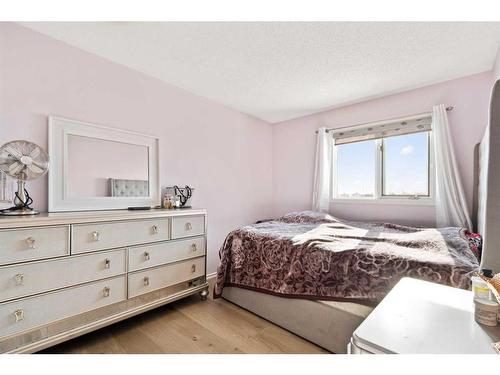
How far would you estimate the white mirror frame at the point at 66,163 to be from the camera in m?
1.76

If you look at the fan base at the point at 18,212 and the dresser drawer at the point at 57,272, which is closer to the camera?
the dresser drawer at the point at 57,272

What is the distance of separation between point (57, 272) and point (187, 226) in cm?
94

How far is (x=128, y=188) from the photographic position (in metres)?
2.18

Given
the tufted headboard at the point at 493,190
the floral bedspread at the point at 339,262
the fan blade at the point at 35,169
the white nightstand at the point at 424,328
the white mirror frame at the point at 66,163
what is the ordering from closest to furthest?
the white nightstand at the point at 424,328, the tufted headboard at the point at 493,190, the floral bedspread at the point at 339,262, the fan blade at the point at 35,169, the white mirror frame at the point at 66,163

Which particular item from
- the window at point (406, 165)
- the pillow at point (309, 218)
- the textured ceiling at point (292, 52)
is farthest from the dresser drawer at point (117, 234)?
the window at point (406, 165)

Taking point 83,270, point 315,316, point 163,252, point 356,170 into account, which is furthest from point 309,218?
point 83,270

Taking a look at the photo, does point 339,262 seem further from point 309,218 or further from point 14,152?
point 14,152

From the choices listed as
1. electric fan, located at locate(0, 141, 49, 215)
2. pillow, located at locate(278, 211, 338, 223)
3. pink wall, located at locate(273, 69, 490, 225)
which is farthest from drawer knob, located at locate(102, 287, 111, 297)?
pink wall, located at locate(273, 69, 490, 225)

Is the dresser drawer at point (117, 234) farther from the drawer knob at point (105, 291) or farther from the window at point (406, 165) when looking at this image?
the window at point (406, 165)

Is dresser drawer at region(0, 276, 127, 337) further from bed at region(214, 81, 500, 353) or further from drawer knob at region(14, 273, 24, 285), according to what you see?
bed at region(214, 81, 500, 353)

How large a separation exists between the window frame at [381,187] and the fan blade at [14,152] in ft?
10.5

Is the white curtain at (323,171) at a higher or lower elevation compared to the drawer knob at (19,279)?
higher

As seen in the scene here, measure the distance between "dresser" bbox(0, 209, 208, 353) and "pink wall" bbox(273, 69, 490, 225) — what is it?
6.72 feet
